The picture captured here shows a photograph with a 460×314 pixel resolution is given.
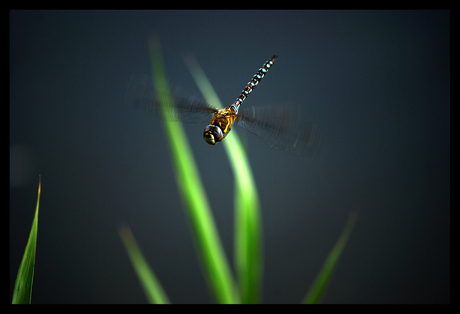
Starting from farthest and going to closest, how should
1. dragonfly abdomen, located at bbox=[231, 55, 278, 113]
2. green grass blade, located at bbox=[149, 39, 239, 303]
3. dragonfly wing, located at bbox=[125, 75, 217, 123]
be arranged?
dragonfly abdomen, located at bbox=[231, 55, 278, 113]
dragonfly wing, located at bbox=[125, 75, 217, 123]
green grass blade, located at bbox=[149, 39, 239, 303]

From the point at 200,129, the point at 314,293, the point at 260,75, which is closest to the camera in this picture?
the point at 314,293

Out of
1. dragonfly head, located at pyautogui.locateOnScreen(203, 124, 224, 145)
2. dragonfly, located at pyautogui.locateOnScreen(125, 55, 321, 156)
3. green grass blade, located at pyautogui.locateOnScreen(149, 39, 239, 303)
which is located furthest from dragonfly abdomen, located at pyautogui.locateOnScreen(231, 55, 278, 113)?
green grass blade, located at pyautogui.locateOnScreen(149, 39, 239, 303)

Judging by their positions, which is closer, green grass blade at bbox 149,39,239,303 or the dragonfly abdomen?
green grass blade at bbox 149,39,239,303

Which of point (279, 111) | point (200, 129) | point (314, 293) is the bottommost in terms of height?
point (314, 293)

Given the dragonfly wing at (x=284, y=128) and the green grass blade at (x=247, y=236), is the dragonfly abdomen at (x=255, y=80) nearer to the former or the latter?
the dragonfly wing at (x=284, y=128)

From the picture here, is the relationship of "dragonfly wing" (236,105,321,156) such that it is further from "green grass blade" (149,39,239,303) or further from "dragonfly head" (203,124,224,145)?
"green grass blade" (149,39,239,303)

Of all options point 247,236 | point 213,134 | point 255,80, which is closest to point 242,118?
point 213,134

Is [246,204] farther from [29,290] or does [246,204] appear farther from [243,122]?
[29,290]

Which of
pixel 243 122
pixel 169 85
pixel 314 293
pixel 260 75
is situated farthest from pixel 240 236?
pixel 260 75
